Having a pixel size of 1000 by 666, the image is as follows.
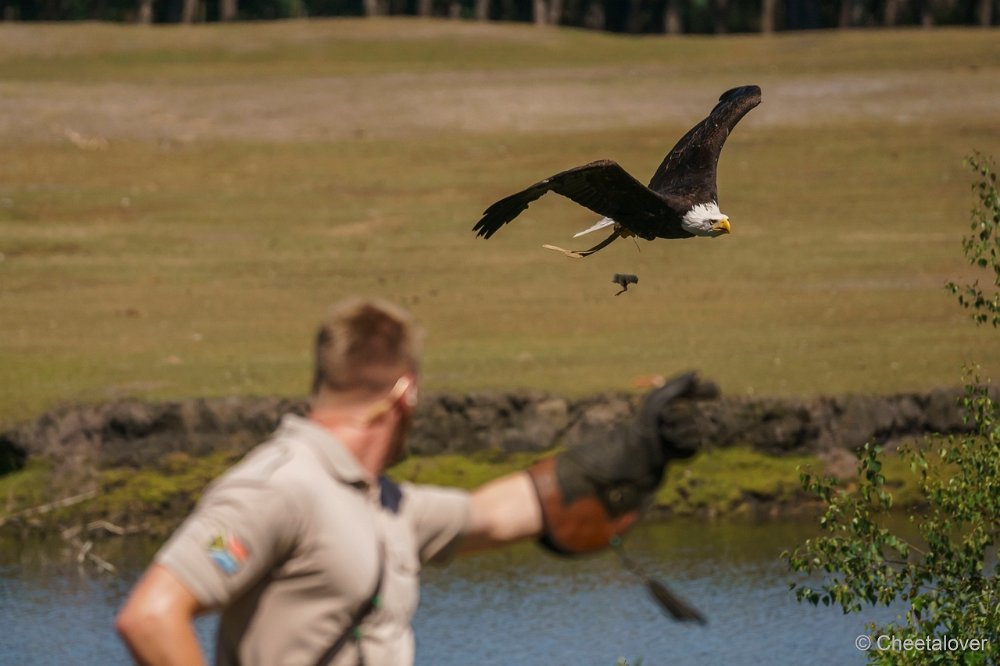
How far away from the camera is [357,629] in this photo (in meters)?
3.64

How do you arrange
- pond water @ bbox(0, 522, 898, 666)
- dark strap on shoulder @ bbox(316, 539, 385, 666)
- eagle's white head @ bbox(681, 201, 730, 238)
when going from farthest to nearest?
pond water @ bbox(0, 522, 898, 666)
eagle's white head @ bbox(681, 201, 730, 238)
dark strap on shoulder @ bbox(316, 539, 385, 666)

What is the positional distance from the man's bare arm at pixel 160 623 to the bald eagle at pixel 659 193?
682cm

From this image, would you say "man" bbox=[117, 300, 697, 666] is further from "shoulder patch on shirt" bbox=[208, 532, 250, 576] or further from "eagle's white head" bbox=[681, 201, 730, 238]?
"eagle's white head" bbox=[681, 201, 730, 238]

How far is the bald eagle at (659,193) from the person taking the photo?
10727mm

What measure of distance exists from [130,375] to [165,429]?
1923mm

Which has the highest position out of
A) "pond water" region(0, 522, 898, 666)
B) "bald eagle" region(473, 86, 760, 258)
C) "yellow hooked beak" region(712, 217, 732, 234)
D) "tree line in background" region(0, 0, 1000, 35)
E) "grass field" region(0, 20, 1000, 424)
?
"bald eagle" region(473, 86, 760, 258)

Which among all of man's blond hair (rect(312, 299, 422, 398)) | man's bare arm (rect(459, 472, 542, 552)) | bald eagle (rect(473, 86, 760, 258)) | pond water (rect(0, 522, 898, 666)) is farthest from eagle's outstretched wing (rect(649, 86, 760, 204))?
man's blond hair (rect(312, 299, 422, 398))

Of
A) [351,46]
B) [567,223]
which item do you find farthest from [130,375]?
[351,46]

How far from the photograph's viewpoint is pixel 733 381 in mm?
18328

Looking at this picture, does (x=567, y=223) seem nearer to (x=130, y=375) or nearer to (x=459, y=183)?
(x=459, y=183)

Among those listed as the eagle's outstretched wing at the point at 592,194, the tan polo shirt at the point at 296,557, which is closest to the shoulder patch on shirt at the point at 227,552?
the tan polo shirt at the point at 296,557

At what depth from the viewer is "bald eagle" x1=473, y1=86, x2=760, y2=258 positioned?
1073cm

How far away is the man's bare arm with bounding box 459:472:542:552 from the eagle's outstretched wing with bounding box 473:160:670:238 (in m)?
6.45

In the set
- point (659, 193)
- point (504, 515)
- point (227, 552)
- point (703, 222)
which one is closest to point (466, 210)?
point (659, 193)
